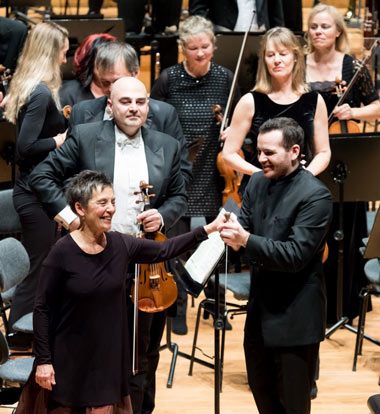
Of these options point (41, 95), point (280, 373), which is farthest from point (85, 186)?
point (41, 95)

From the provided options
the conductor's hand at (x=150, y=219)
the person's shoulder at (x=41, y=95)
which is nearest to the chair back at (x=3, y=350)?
the conductor's hand at (x=150, y=219)

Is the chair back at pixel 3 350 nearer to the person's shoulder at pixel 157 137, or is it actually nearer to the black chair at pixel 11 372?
the black chair at pixel 11 372

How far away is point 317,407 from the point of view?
4.52 metres

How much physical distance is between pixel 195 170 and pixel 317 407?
163cm

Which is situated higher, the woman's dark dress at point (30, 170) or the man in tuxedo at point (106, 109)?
the man in tuxedo at point (106, 109)

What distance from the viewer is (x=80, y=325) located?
3.35 meters

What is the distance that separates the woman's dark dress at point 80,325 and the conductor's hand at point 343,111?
2101mm

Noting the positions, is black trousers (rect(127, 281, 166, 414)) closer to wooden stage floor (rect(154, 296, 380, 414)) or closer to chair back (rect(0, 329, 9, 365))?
wooden stage floor (rect(154, 296, 380, 414))

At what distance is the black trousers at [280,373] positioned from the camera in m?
3.57

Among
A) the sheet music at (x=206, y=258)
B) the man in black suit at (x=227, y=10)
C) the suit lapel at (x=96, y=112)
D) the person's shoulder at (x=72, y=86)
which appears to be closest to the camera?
the sheet music at (x=206, y=258)

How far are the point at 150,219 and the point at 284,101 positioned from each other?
1.30m

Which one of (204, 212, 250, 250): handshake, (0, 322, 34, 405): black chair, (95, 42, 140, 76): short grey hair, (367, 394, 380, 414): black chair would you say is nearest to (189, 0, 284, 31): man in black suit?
(95, 42, 140, 76): short grey hair

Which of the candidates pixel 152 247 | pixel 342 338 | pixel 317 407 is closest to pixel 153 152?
pixel 152 247

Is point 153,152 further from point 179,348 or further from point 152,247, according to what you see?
point 179,348
